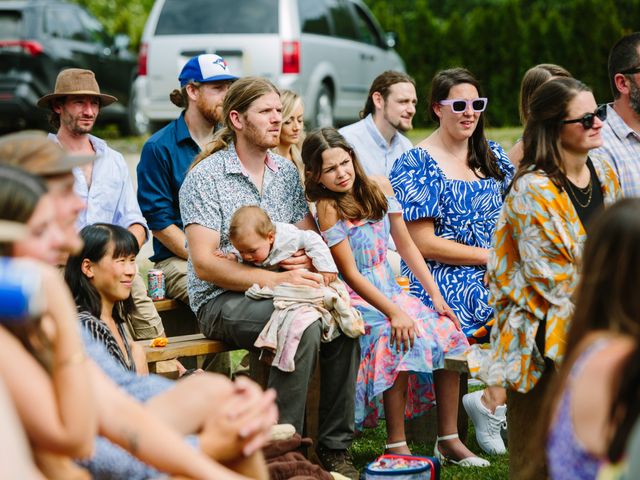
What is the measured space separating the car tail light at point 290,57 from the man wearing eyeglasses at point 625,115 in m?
7.25

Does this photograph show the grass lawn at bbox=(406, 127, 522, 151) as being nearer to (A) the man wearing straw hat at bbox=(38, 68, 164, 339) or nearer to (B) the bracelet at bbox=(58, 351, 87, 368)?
(A) the man wearing straw hat at bbox=(38, 68, 164, 339)

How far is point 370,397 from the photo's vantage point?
17.3ft

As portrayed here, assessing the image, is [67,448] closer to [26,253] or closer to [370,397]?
[26,253]

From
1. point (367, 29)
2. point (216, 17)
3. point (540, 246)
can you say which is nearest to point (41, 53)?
point (216, 17)

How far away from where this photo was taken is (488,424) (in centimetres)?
547

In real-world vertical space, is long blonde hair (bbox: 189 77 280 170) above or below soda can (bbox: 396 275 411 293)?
above

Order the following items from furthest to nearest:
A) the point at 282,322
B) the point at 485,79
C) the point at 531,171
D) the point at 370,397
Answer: the point at 485,79, the point at 370,397, the point at 282,322, the point at 531,171

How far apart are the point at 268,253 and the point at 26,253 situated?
2.35 m

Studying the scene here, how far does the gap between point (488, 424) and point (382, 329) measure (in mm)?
725

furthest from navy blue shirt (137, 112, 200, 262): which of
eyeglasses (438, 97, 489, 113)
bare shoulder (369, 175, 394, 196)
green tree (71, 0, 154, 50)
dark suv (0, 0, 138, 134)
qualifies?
green tree (71, 0, 154, 50)

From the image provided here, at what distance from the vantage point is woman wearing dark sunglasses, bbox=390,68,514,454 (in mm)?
5523

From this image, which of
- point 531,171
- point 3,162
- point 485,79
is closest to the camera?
point 3,162

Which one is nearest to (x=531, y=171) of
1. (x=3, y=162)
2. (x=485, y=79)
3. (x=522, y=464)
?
(x=522, y=464)

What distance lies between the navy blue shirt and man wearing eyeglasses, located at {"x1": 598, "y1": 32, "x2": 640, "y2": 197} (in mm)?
2192
